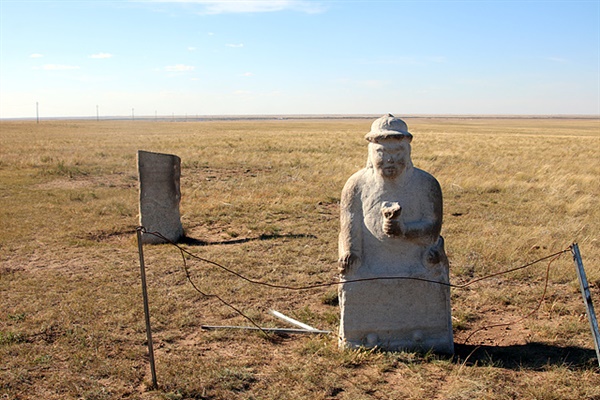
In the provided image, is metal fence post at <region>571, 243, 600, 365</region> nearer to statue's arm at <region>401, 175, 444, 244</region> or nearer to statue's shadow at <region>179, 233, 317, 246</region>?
statue's arm at <region>401, 175, 444, 244</region>

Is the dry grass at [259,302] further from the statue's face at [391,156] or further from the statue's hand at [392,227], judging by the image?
the statue's face at [391,156]

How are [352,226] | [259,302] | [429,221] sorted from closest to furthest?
[429,221]
[352,226]
[259,302]

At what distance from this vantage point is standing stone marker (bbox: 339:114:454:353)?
5012 mm

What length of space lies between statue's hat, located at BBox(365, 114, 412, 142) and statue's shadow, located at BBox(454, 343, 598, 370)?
2018 millimetres

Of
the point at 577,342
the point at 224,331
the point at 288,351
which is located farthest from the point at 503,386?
the point at 224,331

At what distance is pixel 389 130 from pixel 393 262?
3.94 feet

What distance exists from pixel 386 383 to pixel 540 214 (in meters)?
8.70

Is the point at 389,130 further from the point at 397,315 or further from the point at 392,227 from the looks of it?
the point at 397,315

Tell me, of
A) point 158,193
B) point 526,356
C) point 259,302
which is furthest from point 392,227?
point 158,193

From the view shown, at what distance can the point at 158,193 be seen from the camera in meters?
9.72

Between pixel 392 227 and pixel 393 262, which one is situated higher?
pixel 392 227

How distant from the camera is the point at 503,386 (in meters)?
4.54

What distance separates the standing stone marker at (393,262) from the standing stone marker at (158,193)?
532 centimetres

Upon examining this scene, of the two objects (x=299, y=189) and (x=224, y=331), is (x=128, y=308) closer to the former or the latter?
(x=224, y=331)
